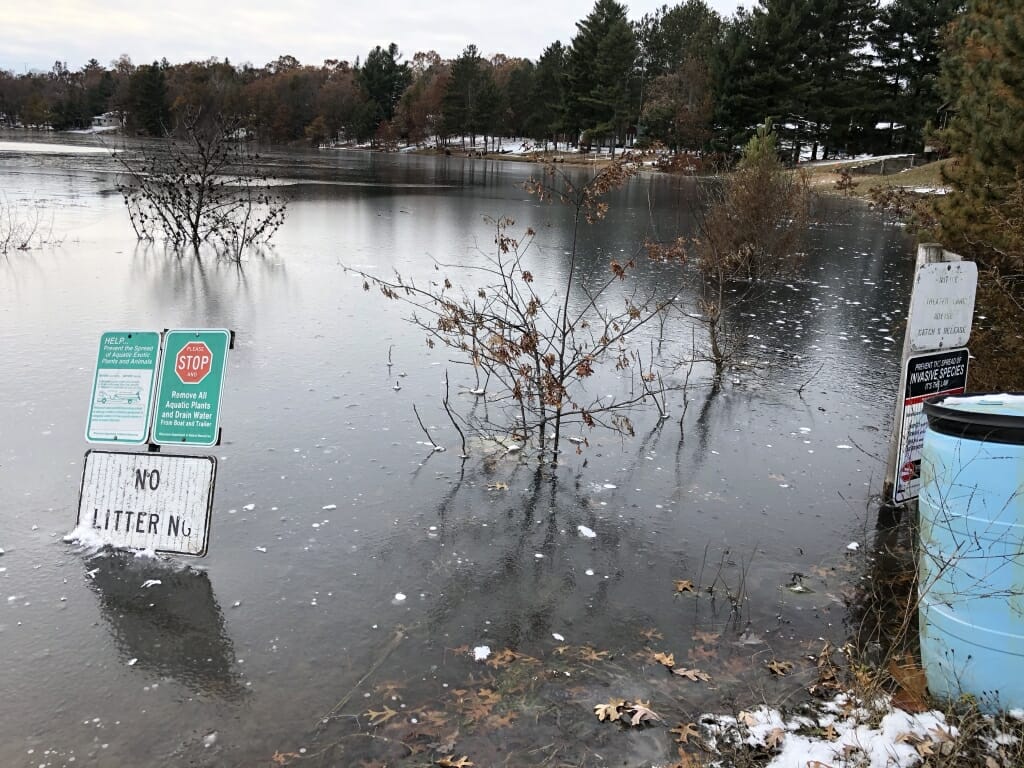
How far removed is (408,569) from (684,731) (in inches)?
74.9

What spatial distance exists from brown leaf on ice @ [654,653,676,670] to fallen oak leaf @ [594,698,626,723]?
36 cm

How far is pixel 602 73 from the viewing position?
73375 mm

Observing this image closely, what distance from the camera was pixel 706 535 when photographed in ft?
16.9

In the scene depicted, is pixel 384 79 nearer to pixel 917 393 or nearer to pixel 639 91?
pixel 639 91

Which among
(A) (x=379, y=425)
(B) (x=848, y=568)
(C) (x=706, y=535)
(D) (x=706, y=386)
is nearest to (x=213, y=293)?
(A) (x=379, y=425)

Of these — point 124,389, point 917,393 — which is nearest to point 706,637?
point 917,393

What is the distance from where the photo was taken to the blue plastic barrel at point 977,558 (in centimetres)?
307

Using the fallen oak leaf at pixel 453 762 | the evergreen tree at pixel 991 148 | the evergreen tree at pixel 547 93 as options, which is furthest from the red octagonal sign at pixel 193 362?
the evergreen tree at pixel 547 93

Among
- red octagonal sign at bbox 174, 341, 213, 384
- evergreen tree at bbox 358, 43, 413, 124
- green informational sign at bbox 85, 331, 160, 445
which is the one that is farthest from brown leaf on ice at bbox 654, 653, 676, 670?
evergreen tree at bbox 358, 43, 413, 124

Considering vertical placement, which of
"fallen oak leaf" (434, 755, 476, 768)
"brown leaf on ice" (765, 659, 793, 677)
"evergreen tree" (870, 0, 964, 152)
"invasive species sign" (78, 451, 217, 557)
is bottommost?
"fallen oak leaf" (434, 755, 476, 768)

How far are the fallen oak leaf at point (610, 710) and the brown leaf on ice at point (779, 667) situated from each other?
30.8 inches

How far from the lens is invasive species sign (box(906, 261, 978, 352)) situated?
4785mm

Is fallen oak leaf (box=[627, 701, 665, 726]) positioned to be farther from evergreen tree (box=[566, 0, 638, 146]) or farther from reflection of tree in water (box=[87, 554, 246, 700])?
evergreen tree (box=[566, 0, 638, 146])

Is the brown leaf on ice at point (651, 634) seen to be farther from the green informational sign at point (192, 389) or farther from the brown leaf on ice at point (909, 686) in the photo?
the green informational sign at point (192, 389)
